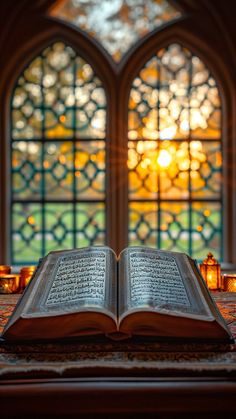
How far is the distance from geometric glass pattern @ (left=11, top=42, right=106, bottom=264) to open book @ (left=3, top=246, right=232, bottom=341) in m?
2.31

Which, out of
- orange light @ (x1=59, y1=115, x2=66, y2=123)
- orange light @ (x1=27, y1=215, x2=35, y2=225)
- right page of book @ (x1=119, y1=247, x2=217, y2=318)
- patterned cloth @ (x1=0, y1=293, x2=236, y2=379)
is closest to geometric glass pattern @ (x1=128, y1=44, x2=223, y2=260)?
orange light @ (x1=59, y1=115, x2=66, y2=123)

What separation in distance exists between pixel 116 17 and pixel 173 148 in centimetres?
89

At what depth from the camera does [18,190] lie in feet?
12.4

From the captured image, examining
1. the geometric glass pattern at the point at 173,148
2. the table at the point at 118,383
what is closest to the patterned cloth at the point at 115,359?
the table at the point at 118,383

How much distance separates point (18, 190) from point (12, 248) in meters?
0.36

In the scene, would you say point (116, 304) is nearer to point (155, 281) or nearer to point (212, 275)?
point (155, 281)

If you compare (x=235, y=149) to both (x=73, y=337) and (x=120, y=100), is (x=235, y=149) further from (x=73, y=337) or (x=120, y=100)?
(x=73, y=337)

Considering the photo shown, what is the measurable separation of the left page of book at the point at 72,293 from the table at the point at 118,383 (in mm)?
51

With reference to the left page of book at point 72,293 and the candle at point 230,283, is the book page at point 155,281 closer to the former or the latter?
the left page of book at point 72,293

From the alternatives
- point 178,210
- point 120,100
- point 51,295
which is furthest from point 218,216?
point 51,295

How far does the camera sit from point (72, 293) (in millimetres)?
1183

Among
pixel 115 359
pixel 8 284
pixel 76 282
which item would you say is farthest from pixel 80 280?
pixel 8 284

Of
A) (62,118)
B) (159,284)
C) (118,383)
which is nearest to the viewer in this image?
(118,383)

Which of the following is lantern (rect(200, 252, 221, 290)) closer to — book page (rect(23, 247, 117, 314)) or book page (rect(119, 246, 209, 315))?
book page (rect(119, 246, 209, 315))
